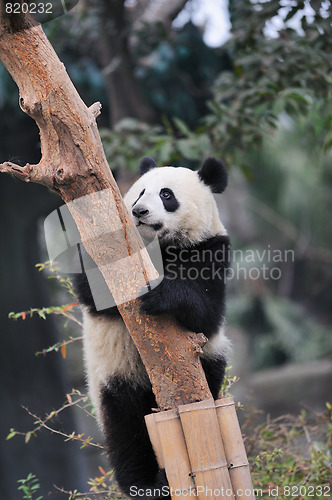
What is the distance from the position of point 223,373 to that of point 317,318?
26.3ft

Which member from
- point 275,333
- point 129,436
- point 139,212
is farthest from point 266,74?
point 275,333

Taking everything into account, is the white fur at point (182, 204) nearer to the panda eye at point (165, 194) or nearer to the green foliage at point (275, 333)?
the panda eye at point (165, 194)

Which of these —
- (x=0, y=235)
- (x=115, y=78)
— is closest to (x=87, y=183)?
(x=115, y=78)

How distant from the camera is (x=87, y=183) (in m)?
2.10

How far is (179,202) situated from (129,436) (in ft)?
3.66

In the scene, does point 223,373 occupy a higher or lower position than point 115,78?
lower

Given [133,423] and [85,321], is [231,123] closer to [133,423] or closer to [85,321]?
[85,321]

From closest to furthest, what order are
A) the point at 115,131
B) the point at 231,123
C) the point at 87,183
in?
1. the point at 87,183
2. the point at 231,123
3. the point at 115,131

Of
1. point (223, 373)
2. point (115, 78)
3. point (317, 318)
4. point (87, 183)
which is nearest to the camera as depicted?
point (87, 183)

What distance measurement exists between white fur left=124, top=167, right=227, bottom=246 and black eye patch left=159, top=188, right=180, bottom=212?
2 cm

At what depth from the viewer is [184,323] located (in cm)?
230

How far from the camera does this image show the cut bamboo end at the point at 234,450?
7.16 ft

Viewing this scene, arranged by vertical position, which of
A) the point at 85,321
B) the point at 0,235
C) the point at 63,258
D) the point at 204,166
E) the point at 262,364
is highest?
the point at 0,235

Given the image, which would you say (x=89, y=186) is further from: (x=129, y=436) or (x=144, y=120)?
(x=144, y=120)
